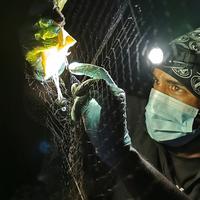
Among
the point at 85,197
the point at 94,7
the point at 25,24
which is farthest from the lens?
the point at 94,7

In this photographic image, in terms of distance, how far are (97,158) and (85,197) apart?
0.29 metres

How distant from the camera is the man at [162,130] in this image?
192 centimetres

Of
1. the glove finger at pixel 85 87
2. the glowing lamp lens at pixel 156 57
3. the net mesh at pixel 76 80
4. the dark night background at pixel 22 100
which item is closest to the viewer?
the glove finger at pixel 85 87

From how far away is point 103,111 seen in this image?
189 centimetres

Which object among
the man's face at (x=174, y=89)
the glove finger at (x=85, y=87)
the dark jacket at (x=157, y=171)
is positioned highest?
the glove finger at (x=85, y=87)

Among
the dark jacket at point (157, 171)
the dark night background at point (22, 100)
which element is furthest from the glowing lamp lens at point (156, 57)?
the dark jacket at point (157, 171)

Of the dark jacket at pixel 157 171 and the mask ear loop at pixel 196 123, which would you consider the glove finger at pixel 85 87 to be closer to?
the dark jacket at pixel 157 171

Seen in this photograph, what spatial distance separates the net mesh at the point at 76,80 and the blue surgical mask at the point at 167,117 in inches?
19.2

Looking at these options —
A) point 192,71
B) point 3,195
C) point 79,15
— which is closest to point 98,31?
point 79,15

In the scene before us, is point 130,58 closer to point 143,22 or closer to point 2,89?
point 143,22

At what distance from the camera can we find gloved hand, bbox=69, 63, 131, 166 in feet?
6.12

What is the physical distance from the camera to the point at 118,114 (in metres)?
1.88

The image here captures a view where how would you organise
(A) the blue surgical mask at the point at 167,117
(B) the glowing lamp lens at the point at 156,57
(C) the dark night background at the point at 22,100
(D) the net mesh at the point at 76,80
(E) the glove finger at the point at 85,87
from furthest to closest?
(C) the dark night background at the point at 22,100 < (B) the glowing lamp lens at the point at 156,57 < (A) the blue surgical mask at the point at 167,117 < (D) the net mesh at the point at 76,80 < (E) the glove finger at the point at 85,87

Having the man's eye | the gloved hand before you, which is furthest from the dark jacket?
the man's eye
